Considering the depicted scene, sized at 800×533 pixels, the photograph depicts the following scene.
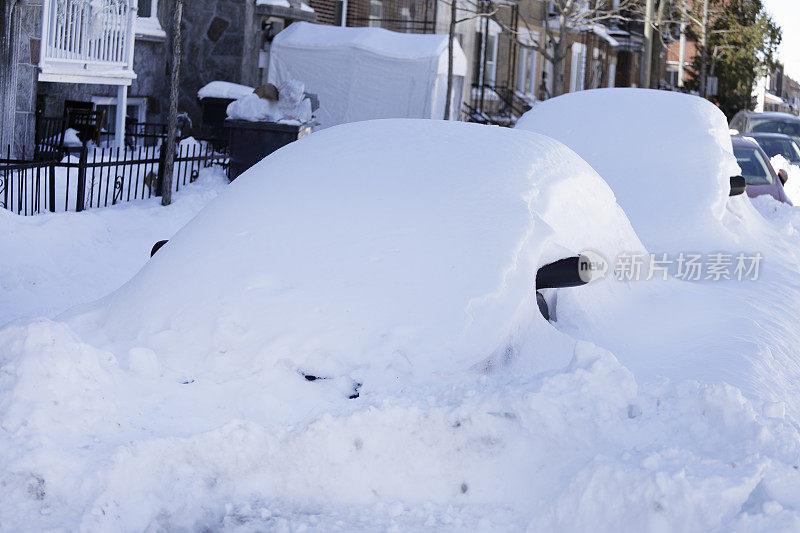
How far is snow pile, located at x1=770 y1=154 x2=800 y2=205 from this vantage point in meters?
16.3

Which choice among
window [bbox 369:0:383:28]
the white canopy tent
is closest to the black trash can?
the white canopy tent

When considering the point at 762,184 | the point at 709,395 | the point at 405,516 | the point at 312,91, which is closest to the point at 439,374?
the point at 405,516

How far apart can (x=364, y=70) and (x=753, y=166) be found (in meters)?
9.29

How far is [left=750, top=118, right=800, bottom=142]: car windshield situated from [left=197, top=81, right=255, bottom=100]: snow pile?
1242 centimetres

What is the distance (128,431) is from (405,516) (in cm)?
84

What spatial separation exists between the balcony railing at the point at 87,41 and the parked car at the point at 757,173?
8.22 meters

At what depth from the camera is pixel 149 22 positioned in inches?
682

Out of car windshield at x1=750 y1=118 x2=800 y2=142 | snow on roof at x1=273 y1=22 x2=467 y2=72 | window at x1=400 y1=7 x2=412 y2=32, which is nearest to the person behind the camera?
snow on roof at x1=273 y1=22 x2=467 y2=72

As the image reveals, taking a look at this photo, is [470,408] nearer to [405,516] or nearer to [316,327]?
[405,516]

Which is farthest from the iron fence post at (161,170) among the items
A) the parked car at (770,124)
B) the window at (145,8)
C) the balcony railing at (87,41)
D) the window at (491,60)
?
the window at (491,60)

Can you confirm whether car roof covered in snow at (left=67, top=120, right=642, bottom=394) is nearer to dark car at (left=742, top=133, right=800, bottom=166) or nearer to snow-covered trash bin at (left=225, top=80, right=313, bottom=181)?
snow-covered trash bin at (left=225, top=80, right=313, bottom=181)

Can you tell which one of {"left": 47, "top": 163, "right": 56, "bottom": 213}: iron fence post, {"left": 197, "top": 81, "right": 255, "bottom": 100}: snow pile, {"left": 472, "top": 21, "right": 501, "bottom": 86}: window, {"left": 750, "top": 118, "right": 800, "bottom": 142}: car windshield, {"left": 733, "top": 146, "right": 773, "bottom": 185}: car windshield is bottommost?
{"left": 47, "top": 163, "right": 56, "bottom": 213}: iron fence post

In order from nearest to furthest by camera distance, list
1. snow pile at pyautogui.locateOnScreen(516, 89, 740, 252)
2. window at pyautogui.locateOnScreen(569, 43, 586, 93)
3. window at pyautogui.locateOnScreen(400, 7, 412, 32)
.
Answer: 1. snow pile at pyautogui.locateOnScreen(516, 89, 740, 252)
2. window at pyautogui.locateOnScreen(400, 7, 412, 32)
3. window at pyautogui.locateOnScreen(569, 43, 586, 93)

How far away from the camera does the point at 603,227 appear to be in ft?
14.5
